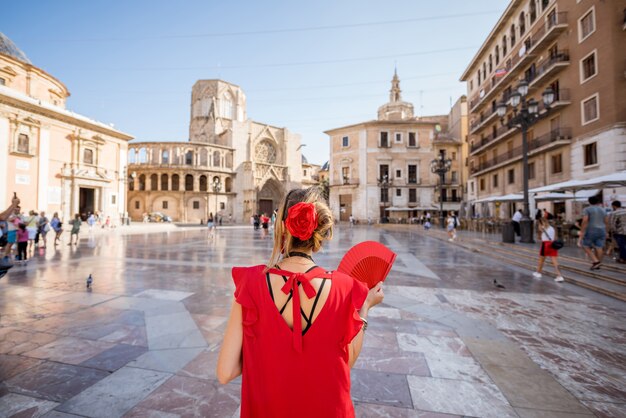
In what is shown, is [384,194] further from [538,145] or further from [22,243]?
[22,243]

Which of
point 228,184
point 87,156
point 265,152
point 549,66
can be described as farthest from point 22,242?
point 265,152

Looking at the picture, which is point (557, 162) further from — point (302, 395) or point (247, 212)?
point (247, 212)

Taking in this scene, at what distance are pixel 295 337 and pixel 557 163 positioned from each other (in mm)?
23974

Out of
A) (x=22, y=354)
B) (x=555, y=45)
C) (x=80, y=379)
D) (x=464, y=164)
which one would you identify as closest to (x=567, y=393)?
(x=80, y=379)

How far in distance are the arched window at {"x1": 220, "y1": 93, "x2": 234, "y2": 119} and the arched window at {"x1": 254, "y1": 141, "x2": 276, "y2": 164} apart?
7423 millimetres

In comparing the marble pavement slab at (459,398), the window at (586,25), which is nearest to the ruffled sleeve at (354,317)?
the marble pavement slab at (459,398)

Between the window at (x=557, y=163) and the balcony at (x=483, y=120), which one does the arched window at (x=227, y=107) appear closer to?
the balcony at (x=483, y=120)

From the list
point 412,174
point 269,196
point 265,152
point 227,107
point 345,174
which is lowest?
point 269,196

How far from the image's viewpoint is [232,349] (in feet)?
3.63

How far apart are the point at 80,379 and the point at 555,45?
1059 inches

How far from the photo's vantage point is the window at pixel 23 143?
2133cm

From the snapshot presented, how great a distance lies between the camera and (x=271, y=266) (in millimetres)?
1167

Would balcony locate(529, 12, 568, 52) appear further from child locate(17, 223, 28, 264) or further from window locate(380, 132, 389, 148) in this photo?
child locate(17, 223, 28, 264)

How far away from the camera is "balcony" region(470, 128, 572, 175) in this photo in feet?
56.5
